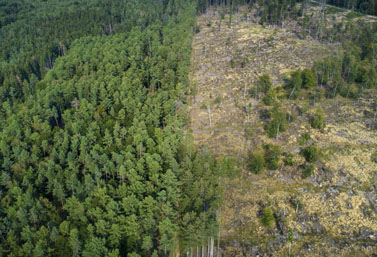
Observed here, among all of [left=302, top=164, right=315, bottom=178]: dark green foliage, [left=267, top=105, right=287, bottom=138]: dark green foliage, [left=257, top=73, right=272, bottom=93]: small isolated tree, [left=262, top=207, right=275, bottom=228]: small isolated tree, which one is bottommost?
[left=262, top=207, right=275, bottom=228]: small isolated tree

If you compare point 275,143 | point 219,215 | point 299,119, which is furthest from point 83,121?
point 299,119

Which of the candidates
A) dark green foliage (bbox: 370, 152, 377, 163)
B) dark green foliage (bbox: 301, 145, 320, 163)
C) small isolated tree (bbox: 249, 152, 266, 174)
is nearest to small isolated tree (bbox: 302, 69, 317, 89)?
dark green foliage (bbox: 301, 145, 320, 163)

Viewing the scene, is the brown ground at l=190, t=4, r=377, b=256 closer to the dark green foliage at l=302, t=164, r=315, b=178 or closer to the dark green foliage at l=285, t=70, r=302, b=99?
the dark green foliage at l=302, t=164, r=315, b=178

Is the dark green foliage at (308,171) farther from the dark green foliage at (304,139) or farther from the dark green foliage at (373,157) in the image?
the dark green foliage at (373,157)

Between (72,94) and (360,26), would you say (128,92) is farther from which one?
(360,26)

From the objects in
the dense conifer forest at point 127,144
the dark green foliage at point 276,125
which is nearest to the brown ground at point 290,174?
the dark green foliage at point 276,125

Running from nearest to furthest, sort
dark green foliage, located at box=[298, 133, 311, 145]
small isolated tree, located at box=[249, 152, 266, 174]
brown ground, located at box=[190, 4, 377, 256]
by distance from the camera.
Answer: brown ground, located at box=[190, 4, 377, 256], small isolated tree, located at box=[249, 152, 266, 174], dark green foliage, located at box=[298, 133, 311, 145]

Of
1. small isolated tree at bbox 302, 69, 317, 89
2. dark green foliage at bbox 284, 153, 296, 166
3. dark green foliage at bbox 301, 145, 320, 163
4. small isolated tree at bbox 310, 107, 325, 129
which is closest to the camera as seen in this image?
dark green foliage at bbox 301, 145, 320, 163

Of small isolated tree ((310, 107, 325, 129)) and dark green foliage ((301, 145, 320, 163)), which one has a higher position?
small isolated tree ((310, 107, 325, 129))
